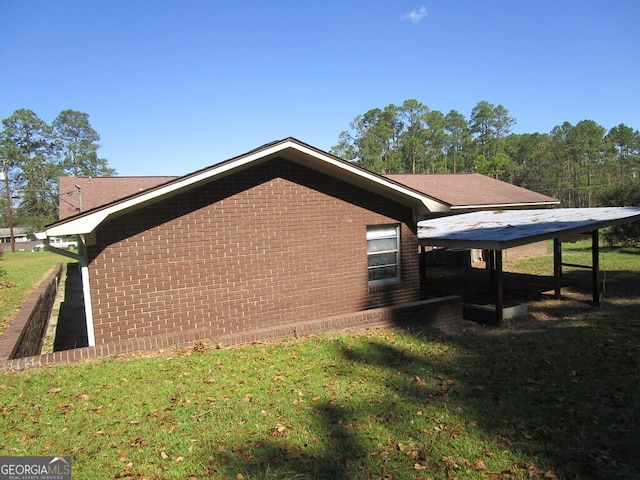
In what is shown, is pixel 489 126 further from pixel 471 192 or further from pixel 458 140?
pixel 471 192

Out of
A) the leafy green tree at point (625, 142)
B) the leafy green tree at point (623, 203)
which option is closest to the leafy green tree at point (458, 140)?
the leafy green tree at point (625, 142)

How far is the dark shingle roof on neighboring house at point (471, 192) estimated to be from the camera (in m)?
16.7

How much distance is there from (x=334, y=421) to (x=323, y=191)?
5.44 metres

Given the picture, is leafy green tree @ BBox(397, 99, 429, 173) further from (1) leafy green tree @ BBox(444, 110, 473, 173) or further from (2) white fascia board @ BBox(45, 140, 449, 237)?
(2) white fascia board @ BBox(45, 140, 449, 237)

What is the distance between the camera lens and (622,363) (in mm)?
6559

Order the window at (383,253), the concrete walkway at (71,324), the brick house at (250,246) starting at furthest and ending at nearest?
the window at (383,253) < the concrete walkway at (71,324) < the brick house at (250,246)

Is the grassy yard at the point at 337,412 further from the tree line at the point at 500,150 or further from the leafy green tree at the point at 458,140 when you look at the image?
the leafy green tree at the point at 458,140

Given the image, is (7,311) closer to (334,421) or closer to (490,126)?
(334,421)

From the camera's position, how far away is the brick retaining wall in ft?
20.6

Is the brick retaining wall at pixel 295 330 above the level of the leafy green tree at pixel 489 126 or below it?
below

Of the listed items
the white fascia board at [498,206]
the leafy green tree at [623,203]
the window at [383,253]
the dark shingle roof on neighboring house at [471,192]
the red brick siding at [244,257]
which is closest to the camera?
the red brick siding at [244,257]

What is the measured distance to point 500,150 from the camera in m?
82.9

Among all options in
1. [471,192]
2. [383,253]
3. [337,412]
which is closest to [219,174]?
[383,253]

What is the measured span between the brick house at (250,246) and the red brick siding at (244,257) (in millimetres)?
19
